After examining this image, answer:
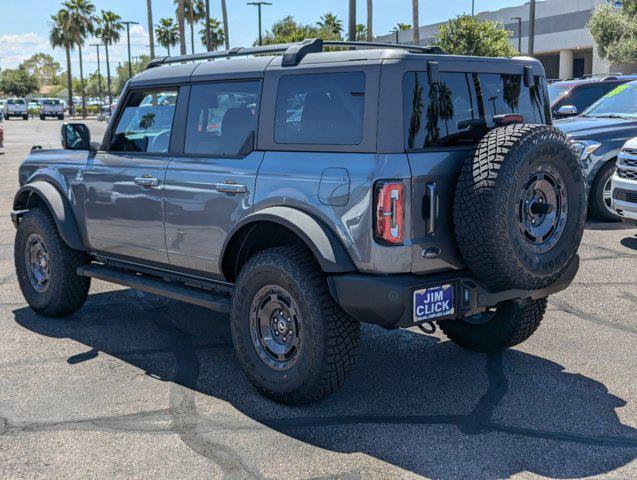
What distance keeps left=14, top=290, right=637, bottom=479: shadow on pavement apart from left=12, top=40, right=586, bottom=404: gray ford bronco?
240mm

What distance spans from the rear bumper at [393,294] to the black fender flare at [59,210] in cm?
272

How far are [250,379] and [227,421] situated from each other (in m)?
0.40

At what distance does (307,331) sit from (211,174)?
128 cm

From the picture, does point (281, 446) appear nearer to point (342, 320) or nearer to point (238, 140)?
point (342, 320)

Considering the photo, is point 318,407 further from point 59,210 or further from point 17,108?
point 17,108

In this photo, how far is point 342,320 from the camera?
418cm

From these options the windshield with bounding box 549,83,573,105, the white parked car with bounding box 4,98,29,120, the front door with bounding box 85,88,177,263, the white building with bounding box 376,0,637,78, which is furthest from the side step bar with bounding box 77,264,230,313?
the white parked car with bounding box 4,98,29,120

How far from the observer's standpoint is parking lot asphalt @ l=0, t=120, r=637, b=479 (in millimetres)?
3688

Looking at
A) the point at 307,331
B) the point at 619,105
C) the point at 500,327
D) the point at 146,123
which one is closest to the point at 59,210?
the point at 146,123

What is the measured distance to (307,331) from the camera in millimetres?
4180

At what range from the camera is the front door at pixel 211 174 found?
468 centimetres

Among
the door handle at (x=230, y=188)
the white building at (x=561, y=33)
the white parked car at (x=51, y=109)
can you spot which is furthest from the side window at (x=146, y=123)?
the white parked car at (x=51, y=109)

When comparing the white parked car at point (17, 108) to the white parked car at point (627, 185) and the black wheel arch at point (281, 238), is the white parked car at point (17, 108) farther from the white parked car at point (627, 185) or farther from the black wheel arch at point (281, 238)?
the black wheel arch at point (281, 238)

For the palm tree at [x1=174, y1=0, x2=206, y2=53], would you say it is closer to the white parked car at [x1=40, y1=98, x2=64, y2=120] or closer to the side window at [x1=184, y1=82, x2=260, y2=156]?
the white parked car at [x1=40, y1=98, x2=64, y2=120]
